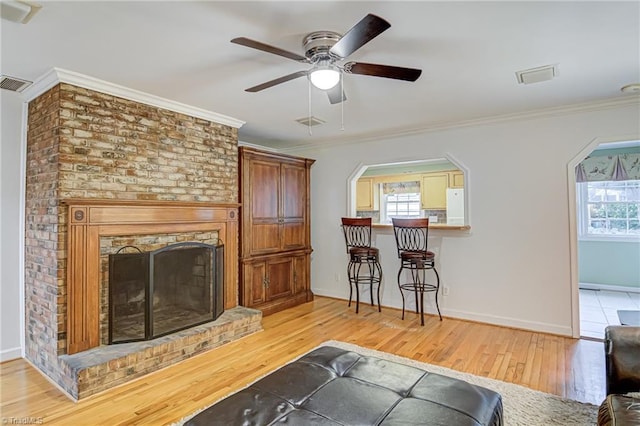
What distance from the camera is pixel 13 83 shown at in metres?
2.95

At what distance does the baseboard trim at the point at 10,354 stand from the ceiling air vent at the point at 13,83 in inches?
93.6

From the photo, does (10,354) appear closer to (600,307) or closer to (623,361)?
(623,361)

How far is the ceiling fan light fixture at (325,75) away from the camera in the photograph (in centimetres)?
219

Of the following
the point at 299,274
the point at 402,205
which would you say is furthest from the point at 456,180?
the point at 299,274

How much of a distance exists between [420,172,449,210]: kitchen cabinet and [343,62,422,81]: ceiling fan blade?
514 cm

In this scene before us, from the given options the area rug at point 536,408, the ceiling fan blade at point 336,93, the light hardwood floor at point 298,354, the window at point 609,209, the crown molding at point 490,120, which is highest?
the crown molding at point 490,120

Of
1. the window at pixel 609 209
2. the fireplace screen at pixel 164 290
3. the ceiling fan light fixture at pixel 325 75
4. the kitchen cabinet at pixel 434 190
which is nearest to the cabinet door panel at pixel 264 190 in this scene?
the fireplace screen at pixel 164 290

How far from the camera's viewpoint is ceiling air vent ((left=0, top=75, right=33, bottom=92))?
9.32 feet

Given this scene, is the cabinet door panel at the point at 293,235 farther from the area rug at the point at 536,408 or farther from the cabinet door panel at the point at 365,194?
the cabinet door panel at the point at 365,194

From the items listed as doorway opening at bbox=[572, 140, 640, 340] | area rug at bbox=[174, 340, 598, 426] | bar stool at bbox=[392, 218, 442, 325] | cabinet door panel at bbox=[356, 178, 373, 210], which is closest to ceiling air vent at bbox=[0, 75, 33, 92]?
area rug at bbox=[174, 340, 598, 426]

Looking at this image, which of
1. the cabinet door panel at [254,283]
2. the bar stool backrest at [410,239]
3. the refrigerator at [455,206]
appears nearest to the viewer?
the cabinet door panel at [254,283]

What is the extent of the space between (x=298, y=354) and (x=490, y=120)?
3406 millimetres

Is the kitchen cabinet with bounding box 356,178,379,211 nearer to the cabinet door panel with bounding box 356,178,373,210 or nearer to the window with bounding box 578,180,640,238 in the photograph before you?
the cabinet door panel with bounding box 356,178,373,210

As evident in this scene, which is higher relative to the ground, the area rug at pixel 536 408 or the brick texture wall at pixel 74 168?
the brick texture wall at pixel 74 168
